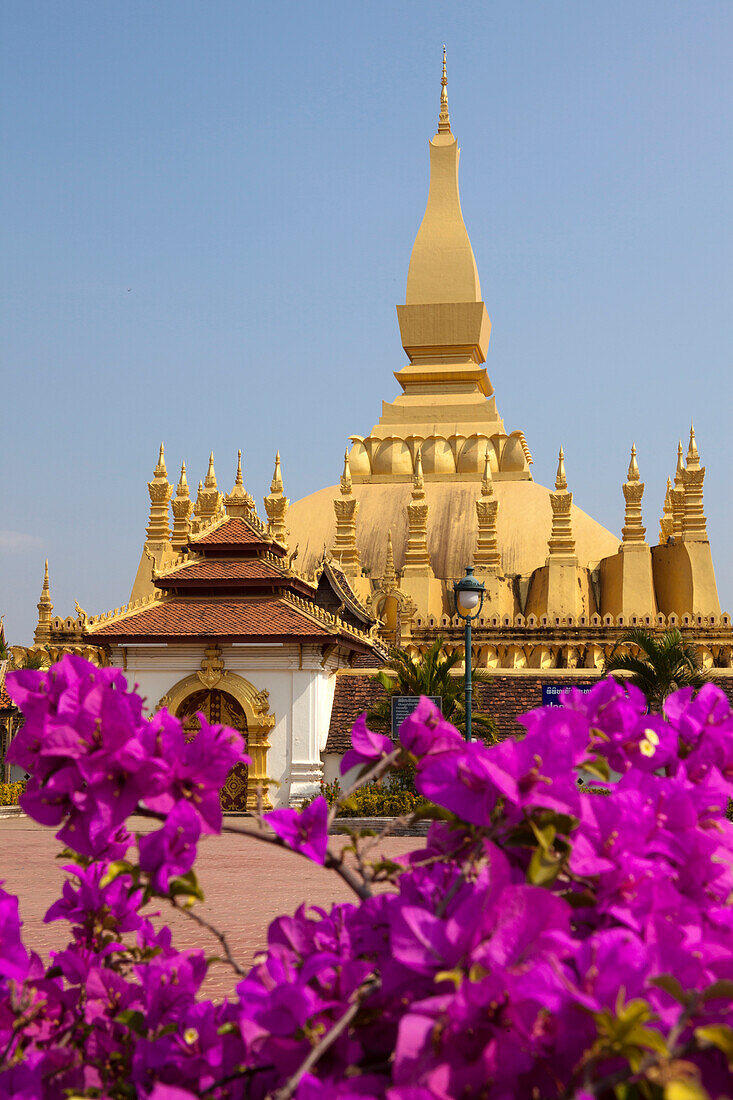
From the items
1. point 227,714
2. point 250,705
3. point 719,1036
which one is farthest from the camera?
point 227,714

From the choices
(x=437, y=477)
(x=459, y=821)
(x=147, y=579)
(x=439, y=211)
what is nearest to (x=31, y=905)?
(x=459, y=821)

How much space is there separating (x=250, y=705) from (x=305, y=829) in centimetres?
1660

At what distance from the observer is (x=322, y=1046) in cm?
187

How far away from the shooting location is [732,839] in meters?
2.51

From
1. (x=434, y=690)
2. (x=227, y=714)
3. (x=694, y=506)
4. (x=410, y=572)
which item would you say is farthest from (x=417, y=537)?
(x=434, y=690)

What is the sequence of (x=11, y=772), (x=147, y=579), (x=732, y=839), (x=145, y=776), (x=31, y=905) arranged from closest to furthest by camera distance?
(x=145, y=776) → (x=732, y=839) → (x=31, y=905) → (x=11, y=772) → (x=147, y=579)

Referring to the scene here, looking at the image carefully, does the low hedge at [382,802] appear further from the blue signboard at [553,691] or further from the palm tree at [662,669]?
the palm tree at [662,669]

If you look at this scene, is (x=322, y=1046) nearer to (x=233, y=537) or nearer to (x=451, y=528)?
(x=233, y=537)

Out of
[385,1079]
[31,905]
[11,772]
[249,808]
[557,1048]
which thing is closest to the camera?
[557,1048]

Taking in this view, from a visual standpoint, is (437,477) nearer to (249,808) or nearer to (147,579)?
(147,579)

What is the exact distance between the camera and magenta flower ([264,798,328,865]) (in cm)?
243

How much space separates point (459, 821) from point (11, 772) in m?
22.3

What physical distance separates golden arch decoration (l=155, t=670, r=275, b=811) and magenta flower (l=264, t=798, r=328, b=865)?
1624cm

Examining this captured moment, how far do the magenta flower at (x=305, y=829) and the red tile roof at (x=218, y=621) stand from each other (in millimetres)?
16110
